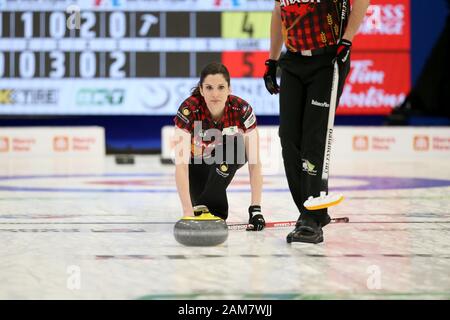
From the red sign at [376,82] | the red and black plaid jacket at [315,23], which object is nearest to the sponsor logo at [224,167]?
the red and black plaid jacket at [315,23]

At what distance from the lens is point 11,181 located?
734cm

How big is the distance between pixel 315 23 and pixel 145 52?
10.1m

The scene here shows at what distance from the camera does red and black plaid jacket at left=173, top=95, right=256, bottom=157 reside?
11.6 ft

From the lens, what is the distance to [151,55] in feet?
43.2

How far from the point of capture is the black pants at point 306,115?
3.26 metres

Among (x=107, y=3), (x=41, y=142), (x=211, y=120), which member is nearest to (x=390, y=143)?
(x=107, y=3)

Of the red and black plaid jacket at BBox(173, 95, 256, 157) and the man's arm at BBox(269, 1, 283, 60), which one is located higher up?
the man's arm at BBox(269, 1, 283, 60)

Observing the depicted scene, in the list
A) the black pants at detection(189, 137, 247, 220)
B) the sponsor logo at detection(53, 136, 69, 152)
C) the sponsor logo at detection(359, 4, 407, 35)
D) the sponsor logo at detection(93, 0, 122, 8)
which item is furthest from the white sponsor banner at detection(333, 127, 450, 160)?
the black pants at detection(189, 137, 247, 220)

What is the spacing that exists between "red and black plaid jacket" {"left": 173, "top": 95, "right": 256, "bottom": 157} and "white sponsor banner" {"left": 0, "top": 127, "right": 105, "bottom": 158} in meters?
9.28

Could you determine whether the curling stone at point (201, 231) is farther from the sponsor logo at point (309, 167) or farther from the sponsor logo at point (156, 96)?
the sponsor logo at point (156, 96)

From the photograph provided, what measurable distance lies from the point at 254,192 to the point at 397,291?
1.63 metres

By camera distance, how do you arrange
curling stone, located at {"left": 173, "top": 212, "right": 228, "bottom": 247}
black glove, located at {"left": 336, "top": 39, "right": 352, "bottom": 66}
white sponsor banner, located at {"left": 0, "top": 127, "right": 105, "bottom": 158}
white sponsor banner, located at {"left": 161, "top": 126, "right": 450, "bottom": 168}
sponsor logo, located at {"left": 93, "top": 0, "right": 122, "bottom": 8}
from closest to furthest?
curling stone, located at {"left": 173, "top": 212, "right": 228, "bottom": 247} → black glove, located at {"left": 336, "top": 39, "right": 352, "bottom": 66} → white sponsor banner, located at {"left": 161, "top": 126, "right": 450, "bottom": 168} → white sponsor banner, located at {"left": 0, "top": 127, "right": 105, "bottom": 158} → sponsor logo, located at {"left": 93, "top": 0, "right": 122, "bottom": 8}

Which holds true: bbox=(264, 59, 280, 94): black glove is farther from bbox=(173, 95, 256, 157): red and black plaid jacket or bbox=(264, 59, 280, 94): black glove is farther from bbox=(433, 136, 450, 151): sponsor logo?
bbox=(433, 136, 450, 151): sponsor logo

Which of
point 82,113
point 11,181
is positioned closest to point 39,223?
point 11,181
